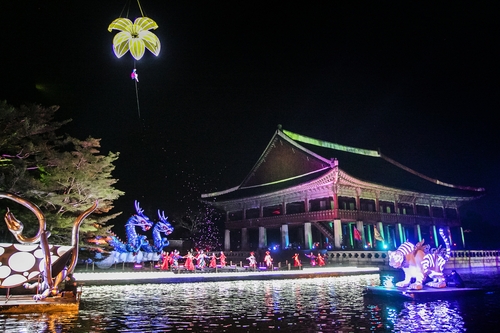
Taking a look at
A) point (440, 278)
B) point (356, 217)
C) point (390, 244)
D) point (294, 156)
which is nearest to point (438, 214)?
point (390, 244)

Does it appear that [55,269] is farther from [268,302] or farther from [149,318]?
[268,302]

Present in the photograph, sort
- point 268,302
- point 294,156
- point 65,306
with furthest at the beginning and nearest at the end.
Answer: point 294,156 < point 268,302 < point 65,306

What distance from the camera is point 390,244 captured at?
1505 inches

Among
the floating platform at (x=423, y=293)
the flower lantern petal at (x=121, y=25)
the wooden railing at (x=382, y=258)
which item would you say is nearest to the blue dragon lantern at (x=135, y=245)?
the wooden railing at (x=382, y=258)

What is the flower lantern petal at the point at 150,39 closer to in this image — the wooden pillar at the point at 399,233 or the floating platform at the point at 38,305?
the floating platform at the point at 38,305

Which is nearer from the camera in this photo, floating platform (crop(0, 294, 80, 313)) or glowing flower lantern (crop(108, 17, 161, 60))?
floating platform (crop(0, 294, 80, 313))

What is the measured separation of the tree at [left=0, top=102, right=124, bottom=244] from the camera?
41.3ft

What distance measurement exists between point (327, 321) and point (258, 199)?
98.5 ft

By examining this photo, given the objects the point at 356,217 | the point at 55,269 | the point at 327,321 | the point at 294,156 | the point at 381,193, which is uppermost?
the point at 294,156

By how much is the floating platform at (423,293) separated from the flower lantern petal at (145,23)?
10160 mm

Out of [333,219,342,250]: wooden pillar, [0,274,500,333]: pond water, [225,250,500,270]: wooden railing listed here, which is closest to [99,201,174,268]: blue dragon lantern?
[225,250,500,270]: wooden railing

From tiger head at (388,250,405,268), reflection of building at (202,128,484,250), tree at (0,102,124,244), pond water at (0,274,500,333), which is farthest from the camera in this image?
reflection of building at (202,128,484,250)

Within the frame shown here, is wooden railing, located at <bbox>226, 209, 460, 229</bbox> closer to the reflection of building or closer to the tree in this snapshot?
the reflection of building

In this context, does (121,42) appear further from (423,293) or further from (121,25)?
(423,293)
